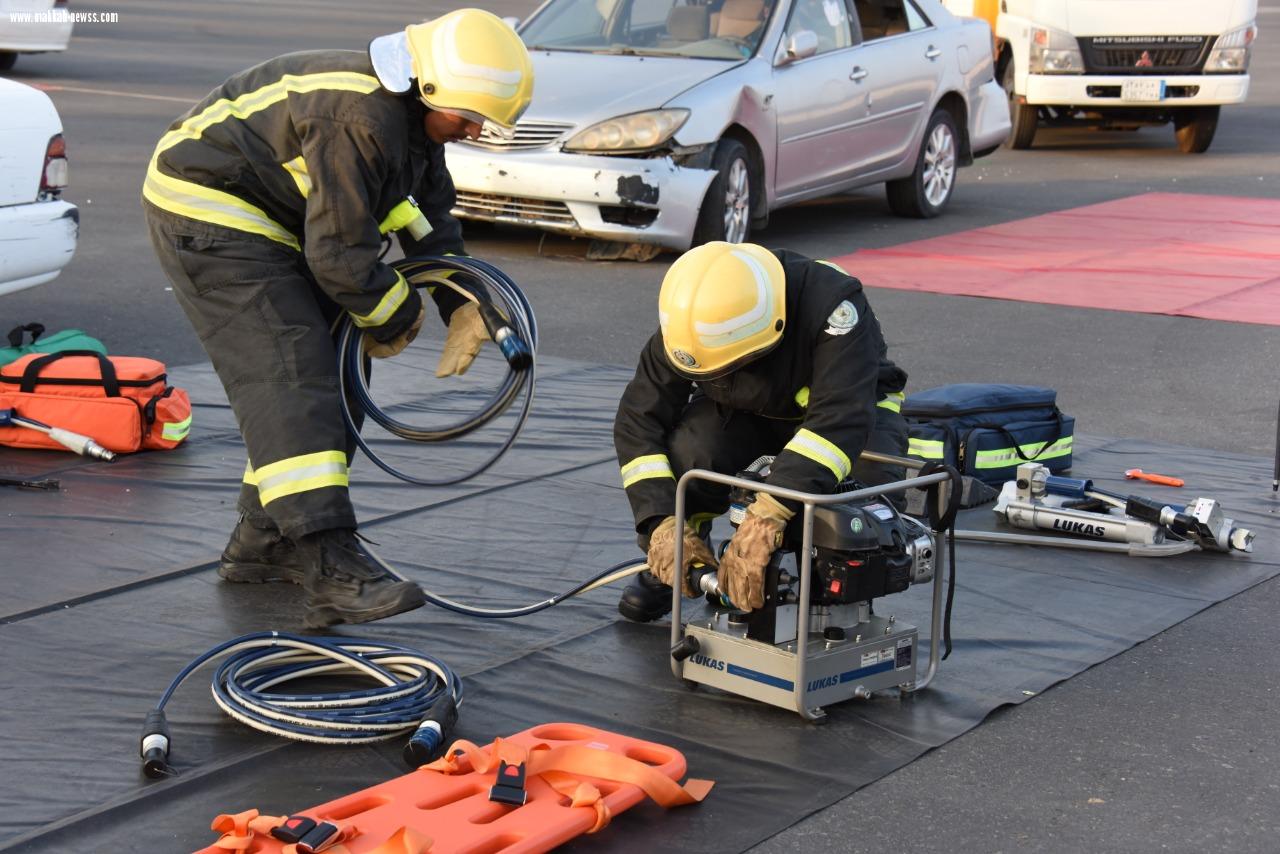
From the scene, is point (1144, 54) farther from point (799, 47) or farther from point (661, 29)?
point (661, 29)

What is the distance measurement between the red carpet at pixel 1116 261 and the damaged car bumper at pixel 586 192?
130cm

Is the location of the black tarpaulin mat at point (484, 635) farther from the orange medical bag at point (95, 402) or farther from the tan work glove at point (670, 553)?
the tan work glove at point (670, 553)

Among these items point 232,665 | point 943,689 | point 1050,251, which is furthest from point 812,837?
point 1050,251

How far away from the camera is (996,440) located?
652cm

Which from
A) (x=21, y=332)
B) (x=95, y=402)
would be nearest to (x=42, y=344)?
(x=21, y=332)

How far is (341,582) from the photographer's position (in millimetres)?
4812

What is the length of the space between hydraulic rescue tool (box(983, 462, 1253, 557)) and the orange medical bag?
3.08 meters

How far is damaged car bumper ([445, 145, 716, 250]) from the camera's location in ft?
34.2

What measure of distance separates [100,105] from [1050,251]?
33.4 feet

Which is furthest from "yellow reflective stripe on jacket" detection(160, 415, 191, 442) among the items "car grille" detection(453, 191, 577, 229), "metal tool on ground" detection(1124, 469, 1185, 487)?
"car grille" detection(453, 191, 577, 229)

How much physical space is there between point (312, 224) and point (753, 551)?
60.6 inches

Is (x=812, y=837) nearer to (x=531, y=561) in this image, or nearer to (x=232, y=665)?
(x=232, y=665)

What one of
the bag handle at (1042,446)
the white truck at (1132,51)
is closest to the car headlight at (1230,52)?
the white truck at (1132,51)

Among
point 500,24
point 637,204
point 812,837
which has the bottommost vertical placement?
point 812,837
